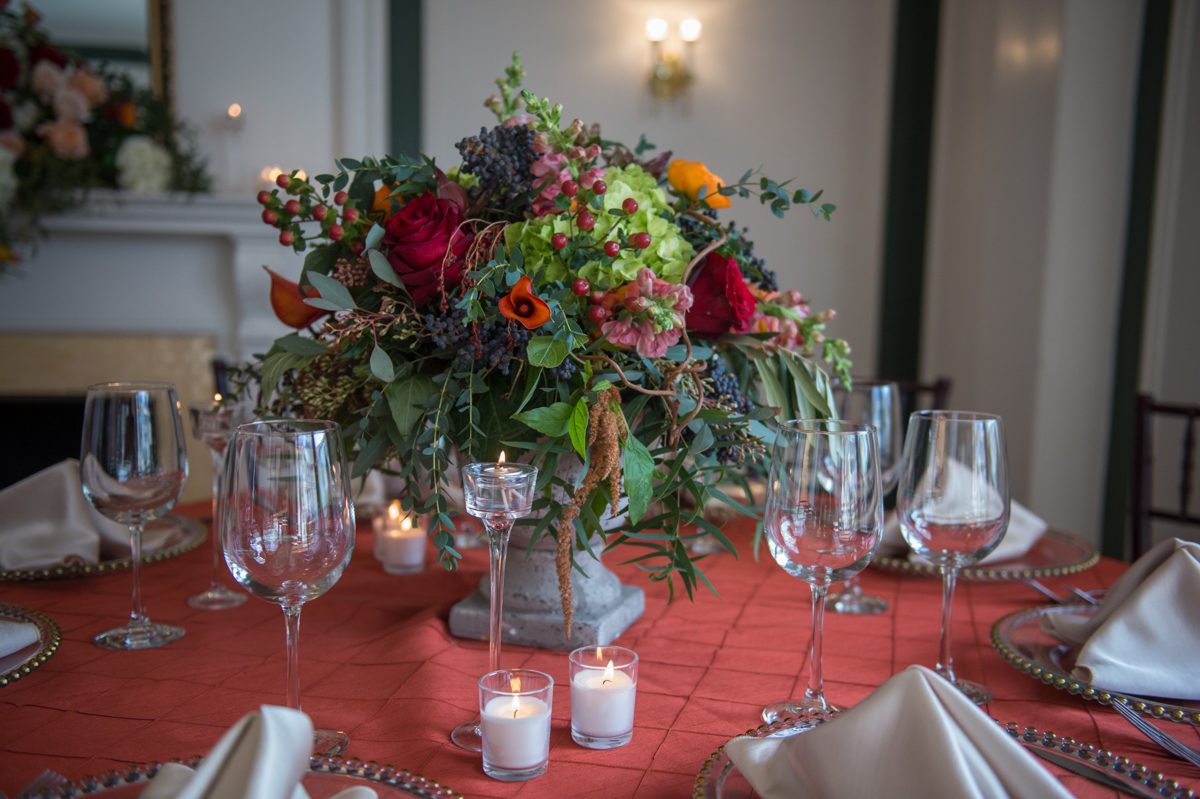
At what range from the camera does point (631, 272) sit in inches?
37.7

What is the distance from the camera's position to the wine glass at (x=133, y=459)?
98 centimetres

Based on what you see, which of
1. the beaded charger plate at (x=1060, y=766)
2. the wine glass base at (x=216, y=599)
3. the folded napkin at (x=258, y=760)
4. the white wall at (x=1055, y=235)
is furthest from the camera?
the white wall at (x=1055, y=235)

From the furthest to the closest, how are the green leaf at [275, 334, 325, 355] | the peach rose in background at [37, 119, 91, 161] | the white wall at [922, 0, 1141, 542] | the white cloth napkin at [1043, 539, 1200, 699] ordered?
the peach rose in background at [37, 119, 91, 161] → the white wall at [922, 0, 1141, 542] → the green leaf at [275, 334, 325, 355] → the white cloth napkin at [1043, 539, 1200, 699]

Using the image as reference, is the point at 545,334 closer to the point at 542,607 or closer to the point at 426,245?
the point at 426,245

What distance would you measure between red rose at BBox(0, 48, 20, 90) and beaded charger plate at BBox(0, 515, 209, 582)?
7.02 ft

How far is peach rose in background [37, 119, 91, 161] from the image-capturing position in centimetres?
293

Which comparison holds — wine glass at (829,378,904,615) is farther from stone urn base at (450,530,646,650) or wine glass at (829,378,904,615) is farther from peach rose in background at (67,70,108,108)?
peach rose in background at (67,70,108,108)

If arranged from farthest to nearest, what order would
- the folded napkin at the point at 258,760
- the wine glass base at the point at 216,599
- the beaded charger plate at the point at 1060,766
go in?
the wine glass base at the point at 216,599 → the beaded charger plate at the point at 1060,766 → the folded napkin at the point at 258,760

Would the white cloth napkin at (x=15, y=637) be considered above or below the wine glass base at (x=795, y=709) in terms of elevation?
above

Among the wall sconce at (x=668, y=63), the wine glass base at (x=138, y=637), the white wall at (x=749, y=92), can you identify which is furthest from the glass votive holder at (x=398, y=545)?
the wall sconce at (x=668, y=63)

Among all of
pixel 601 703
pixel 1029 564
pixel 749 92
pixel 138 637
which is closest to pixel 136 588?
pixel 138 637

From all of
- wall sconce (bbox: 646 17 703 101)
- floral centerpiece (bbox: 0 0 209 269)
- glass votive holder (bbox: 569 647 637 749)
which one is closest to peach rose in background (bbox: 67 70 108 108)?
floral centerpiece (bbox: 0 0 209 269)

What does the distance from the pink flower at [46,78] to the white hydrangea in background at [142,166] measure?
0.25 meters

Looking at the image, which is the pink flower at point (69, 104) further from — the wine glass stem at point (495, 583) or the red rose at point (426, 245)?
the wine glass stem at point (495, 583)
